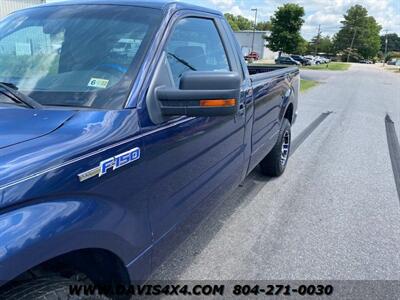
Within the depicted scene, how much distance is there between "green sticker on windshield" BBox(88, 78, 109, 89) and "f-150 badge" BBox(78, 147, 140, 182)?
1.36ft

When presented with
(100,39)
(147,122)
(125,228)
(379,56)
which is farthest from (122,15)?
(379,56)

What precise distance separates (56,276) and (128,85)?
0.94m

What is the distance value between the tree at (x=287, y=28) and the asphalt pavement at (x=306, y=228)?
45.3m

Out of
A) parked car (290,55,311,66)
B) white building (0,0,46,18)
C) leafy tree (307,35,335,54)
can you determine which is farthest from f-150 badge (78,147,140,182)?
leafy tree (307,35,335,54)

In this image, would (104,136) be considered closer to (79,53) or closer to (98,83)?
(98,83)

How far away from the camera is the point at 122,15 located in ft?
7.75

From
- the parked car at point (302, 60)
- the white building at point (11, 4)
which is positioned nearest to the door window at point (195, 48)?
the white building at point (11, 4)

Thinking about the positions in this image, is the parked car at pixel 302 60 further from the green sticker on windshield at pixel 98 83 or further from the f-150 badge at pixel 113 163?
the f-150 badge at pixel 113 163

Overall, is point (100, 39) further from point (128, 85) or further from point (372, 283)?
point (372, 283)

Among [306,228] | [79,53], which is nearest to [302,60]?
[306,228]

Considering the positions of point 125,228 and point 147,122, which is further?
point 147,122

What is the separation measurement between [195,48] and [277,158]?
2.65m

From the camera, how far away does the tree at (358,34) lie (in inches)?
4560

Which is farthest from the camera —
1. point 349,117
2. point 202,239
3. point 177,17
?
point 349,117
